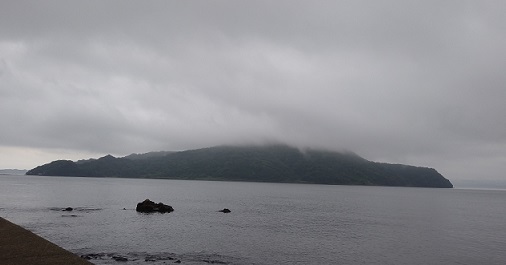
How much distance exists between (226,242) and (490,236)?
217 feet

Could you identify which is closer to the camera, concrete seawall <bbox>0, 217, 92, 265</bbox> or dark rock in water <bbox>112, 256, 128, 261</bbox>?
concrete seawall <bbox>0, 217, 92, 265</bbox>

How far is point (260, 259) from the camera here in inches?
2168

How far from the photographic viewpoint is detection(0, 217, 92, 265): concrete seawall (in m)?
28.0

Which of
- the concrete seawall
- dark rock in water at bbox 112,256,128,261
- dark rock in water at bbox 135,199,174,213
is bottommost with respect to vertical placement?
dark rock in water at bbox 112,256,128,261

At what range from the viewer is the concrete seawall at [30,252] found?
28.0 m

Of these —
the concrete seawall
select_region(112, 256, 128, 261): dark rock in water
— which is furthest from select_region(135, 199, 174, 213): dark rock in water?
the concrete seawall

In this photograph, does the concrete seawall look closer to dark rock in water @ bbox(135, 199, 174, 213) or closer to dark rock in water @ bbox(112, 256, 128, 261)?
dark rock in water @ bbox(112, 256, 128, 261)

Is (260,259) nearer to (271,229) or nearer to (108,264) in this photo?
(108,264)

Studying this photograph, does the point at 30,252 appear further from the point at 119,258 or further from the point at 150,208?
the point at 150,208

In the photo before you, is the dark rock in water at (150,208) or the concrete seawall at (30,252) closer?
the concrete seawall at (30,252)

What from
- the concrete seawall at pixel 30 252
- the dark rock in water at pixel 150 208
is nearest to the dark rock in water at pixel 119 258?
the concrete seawall at pixel 30 252

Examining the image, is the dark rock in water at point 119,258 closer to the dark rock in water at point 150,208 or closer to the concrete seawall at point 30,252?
the concrete seawall at point 30,252

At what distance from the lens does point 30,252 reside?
3067 cm

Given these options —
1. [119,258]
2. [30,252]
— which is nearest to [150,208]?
[119,258]
